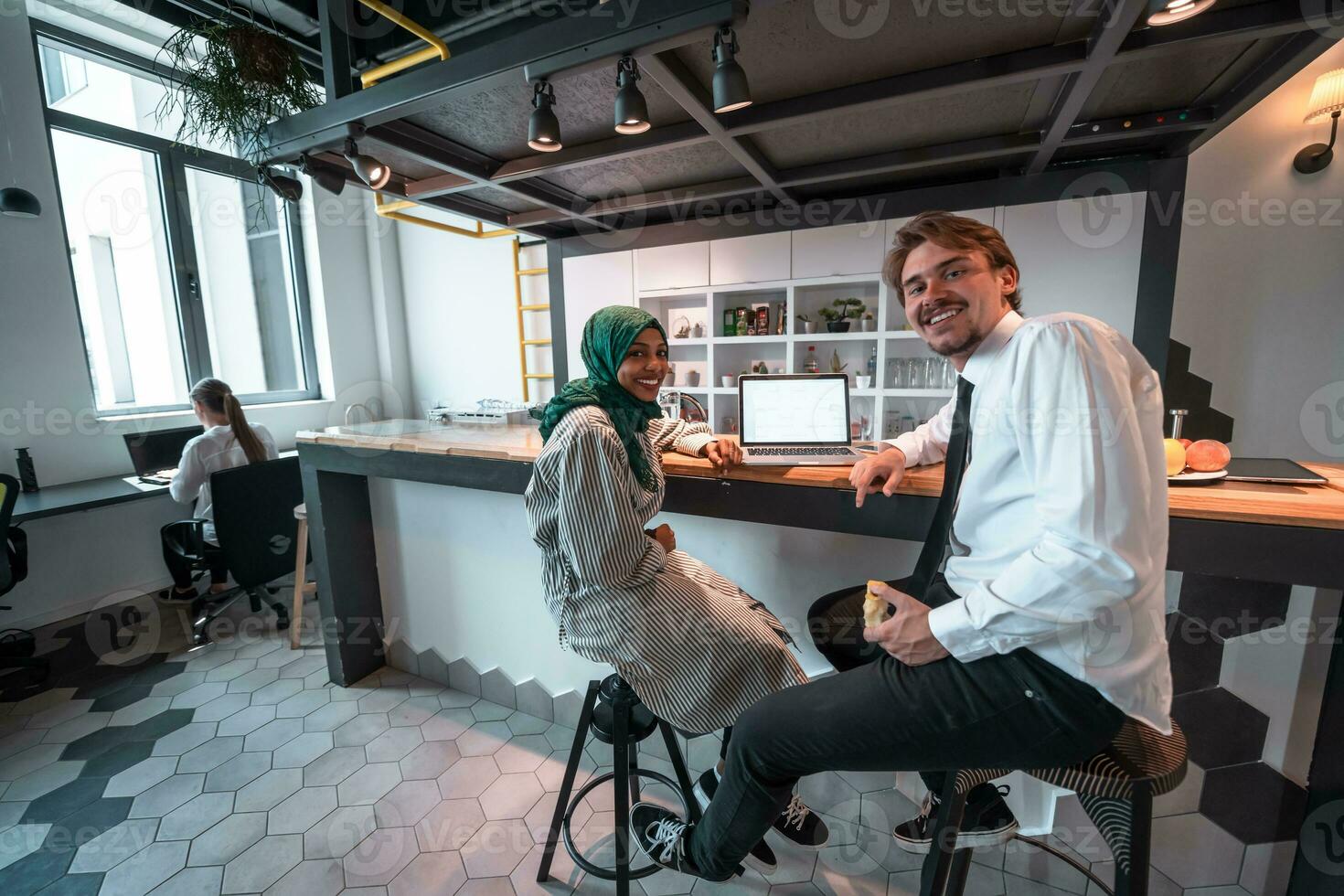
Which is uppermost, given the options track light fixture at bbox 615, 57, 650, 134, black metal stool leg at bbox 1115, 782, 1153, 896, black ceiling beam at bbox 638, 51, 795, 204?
black ceiling beam at bbox 638, 51, 795, 204

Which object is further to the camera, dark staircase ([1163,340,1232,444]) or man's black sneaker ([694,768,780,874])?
dark staircase ([1163,340,1232,444])

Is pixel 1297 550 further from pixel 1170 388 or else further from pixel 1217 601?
pixel 1170 388

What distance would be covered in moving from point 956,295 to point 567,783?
1.42 metres

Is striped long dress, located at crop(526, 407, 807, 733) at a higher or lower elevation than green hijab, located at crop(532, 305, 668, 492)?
lower

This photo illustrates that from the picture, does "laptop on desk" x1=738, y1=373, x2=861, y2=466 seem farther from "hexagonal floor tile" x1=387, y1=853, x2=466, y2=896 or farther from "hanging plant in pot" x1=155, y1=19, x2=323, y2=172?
"hanging plant in pot" x1=155, y1=19, x2=323, y2=172

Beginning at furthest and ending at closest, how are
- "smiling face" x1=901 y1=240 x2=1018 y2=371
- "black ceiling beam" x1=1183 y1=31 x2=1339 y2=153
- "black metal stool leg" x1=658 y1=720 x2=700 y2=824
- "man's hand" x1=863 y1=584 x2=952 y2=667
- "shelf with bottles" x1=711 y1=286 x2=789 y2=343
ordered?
1. "shelf with bottles" x1=711 y1=286 x2=789 y2=343
2. "black ceiling beam" x1=1183 y1=31 x2=1339 y2=153
3. "black metal stool leg" x1=658 y1=720 x2=700 y2=824
4. "smiling face" x1=901 y1=240 x2=1018 y2=371
5. "man's hand" x1=863 y1=584 x2=952 y2=667

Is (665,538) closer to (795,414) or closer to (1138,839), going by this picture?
(795,414)

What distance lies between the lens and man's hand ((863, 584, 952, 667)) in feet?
2.73

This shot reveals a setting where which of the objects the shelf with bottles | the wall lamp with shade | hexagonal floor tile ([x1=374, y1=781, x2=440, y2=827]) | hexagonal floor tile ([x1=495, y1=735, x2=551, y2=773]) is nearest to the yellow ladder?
the shelf with bottles

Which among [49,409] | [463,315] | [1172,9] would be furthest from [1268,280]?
[49,409]

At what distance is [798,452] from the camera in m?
1.41

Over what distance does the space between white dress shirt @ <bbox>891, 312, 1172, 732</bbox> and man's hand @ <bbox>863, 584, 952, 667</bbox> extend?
0.07 ft

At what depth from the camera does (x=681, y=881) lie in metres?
1.43

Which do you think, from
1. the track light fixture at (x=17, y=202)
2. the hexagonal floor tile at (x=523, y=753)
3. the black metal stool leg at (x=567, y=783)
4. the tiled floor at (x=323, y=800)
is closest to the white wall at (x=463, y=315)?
the track light fixture at (x=17, y=202)
